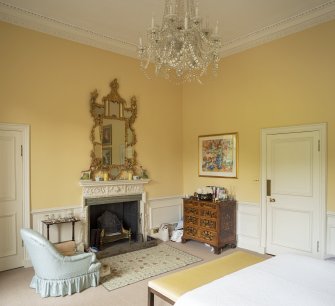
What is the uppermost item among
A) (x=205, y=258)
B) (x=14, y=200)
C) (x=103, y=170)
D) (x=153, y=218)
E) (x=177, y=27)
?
(x=177, y=27)

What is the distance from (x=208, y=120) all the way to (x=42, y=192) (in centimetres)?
338

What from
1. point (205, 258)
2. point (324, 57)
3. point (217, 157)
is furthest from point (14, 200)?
point (324, 57)

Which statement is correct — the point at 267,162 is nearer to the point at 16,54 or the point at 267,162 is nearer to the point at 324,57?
the point at 324,57

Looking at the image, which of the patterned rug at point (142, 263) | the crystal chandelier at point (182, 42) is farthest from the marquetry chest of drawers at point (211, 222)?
the crystal chandelier at point (182, 42)

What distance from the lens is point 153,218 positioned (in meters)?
5.66

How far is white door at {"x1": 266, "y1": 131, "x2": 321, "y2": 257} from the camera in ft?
13.6

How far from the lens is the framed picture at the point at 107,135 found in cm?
499

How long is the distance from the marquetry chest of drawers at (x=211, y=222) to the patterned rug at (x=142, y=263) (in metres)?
0.46

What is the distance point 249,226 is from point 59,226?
3266mm

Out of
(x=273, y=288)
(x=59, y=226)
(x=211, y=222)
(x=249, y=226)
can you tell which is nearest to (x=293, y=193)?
(x=249, y=226)

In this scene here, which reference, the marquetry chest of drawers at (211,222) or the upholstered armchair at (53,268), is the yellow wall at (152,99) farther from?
the upholstered armchair at (53,268)

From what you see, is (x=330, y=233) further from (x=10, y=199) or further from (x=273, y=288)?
(x=10, y=199)

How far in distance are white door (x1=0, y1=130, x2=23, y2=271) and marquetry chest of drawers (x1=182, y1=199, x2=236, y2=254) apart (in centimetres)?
285

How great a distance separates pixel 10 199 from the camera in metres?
4.05
